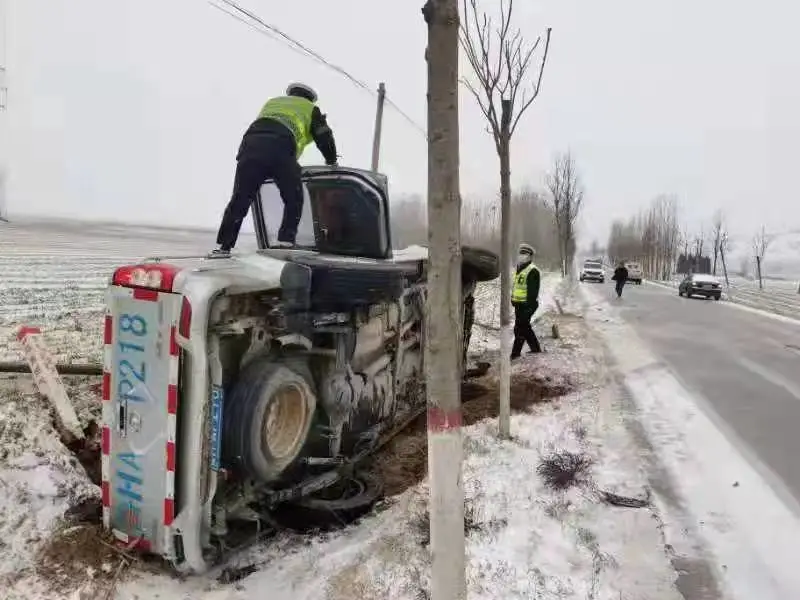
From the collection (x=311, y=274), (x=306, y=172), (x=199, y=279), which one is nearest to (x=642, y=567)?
(x=311, y=274)

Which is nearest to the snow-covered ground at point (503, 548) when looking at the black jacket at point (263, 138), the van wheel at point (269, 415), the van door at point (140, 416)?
the van door at point (140, 416)

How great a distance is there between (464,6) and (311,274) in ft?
10.5

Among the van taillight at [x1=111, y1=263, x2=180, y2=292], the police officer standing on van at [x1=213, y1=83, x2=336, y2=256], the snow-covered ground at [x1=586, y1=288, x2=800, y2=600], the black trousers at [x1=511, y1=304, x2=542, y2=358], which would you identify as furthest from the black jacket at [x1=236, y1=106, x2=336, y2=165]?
the black trousers at [x1=511, y1=304, x2=542, y2=358]

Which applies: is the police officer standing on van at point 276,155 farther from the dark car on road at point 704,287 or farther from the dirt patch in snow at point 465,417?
the dark car on road at point 704,287

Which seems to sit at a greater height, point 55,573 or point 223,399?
point 223,399

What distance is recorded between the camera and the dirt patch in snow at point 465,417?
5.13 m

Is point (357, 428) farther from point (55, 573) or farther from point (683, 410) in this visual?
point (683, 410)

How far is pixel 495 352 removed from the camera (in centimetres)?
1041

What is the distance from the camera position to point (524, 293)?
9.55 m

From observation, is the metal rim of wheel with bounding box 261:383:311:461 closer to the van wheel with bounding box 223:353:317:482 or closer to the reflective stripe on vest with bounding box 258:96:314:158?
the van wheel with bounding box 223:353:317:482

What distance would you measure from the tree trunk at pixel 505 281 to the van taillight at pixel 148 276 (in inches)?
134

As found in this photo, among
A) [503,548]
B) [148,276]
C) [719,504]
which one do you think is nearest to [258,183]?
[148,276]

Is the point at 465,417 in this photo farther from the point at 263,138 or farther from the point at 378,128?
the point at 378,128

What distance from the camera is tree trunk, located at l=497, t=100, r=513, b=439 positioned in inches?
234
